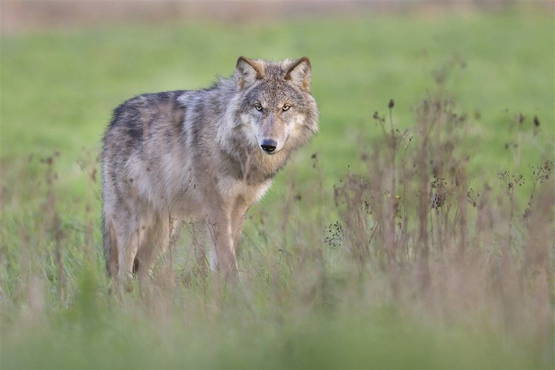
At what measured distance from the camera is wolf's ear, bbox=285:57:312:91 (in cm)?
654

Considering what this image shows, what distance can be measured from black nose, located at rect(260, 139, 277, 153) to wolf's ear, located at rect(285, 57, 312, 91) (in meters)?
0.67

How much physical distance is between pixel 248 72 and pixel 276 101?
347mm

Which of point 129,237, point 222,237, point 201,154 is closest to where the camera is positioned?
point 222,237

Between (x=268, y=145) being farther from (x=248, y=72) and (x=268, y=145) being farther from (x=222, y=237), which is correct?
(x=222, y=237)

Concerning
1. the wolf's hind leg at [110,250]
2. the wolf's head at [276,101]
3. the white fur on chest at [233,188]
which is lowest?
the wolf's hind leg at [110,250]

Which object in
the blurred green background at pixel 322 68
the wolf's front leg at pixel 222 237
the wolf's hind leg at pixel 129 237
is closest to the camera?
the wolf's front leg at pixel 222 237

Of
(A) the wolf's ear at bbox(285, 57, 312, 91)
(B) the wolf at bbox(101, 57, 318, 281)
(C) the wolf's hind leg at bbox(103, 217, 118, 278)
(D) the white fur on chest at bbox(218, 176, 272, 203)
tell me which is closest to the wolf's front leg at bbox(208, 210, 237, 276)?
(B) the wolf at bbox(101, 57, 318, 281)

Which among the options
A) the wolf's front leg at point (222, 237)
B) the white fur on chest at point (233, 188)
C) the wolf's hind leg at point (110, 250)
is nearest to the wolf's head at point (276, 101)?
the white fur on chest at point (233, 188)

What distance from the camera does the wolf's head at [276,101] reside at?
6.35 metres

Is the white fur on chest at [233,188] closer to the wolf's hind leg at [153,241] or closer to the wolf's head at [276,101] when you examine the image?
the wolf's head at [276,101]

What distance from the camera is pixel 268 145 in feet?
19.9

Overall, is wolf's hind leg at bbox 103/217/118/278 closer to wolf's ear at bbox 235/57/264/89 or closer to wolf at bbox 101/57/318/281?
wolf at bbox 101/57/318/281

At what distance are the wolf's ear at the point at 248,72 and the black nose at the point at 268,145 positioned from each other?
0.66 m

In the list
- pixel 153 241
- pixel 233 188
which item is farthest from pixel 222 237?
pixel 153 241
